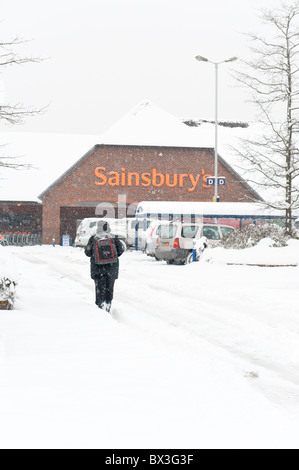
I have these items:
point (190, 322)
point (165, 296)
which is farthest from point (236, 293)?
point (190, 322)

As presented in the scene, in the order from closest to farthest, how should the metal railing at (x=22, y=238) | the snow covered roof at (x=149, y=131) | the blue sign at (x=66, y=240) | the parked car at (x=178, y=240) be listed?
the parked car at (x=178, y=240) → the metal railing at (x=22, y=238) → the blue sign at (x=66, y=240) → the snow covered roof at (x=149, y=131)

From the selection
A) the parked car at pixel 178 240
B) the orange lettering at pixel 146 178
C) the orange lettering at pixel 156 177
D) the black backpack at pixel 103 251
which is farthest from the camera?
the orange lettering at pixel 156 177

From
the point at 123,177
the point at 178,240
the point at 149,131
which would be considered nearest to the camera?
the point at 178,240

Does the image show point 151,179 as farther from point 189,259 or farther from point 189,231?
point 189,259

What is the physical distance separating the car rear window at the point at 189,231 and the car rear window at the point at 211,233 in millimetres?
801

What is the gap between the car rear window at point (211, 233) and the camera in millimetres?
25672

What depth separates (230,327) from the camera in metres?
10.6

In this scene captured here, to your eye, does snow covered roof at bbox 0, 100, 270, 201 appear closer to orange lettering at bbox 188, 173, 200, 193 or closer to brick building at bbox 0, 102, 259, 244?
brick building at bbox 0, 102, 259, 244

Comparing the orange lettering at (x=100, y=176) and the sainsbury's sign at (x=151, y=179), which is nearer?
the orange lettering at (x=100, y=176)

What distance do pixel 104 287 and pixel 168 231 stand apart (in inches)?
498

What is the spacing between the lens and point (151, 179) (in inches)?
1885

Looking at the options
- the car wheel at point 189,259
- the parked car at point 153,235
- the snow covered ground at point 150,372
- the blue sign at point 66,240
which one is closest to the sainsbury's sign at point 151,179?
the blue sign at point 66,240

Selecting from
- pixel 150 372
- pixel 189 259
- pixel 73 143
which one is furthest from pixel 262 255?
pixel 73 143

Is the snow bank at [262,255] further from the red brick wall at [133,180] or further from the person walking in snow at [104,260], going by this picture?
the red brick wall at [133,180]
